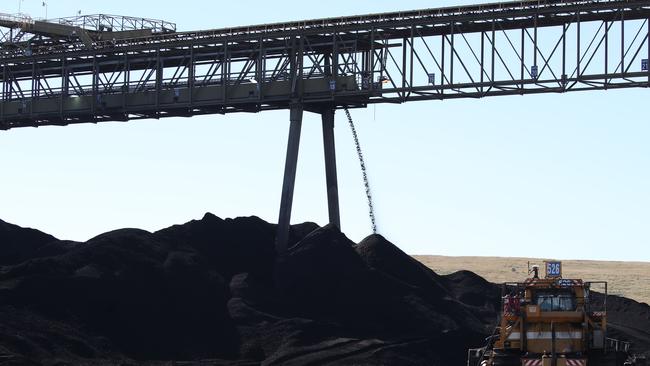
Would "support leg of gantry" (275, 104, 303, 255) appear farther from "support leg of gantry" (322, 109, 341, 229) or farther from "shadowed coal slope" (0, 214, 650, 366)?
"support leg of gantry" (322, 109, 341, 229)

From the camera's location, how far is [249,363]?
50.9 m

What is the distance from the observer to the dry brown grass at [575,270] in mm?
97500

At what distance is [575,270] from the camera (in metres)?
111

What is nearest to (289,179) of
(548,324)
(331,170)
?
(331,170)

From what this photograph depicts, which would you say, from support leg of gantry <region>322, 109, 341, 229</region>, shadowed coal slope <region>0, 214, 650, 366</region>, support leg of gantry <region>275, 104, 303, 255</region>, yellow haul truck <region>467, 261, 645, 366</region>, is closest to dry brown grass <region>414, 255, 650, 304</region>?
support leg of gantry <region>322, 109, 341, 229</region>

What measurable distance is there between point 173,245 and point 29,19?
25124 millimetres

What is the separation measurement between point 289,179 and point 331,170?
4048 millimetres

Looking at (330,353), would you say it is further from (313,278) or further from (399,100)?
(399,100)

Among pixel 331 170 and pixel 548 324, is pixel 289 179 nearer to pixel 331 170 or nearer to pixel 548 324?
pixel 331 170

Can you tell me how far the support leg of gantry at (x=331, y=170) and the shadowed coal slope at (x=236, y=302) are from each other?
2.12 metres

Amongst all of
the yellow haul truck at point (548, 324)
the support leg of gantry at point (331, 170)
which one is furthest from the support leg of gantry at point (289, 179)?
the yellow haul truck at point (548, 324)

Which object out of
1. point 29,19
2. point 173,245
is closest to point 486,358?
point 173,245

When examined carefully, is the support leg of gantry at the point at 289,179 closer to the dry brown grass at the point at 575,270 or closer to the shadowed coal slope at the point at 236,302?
the shadowed coal slope at the point at 236,302

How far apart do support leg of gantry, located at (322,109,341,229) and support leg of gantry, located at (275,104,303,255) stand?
2.54 meters
